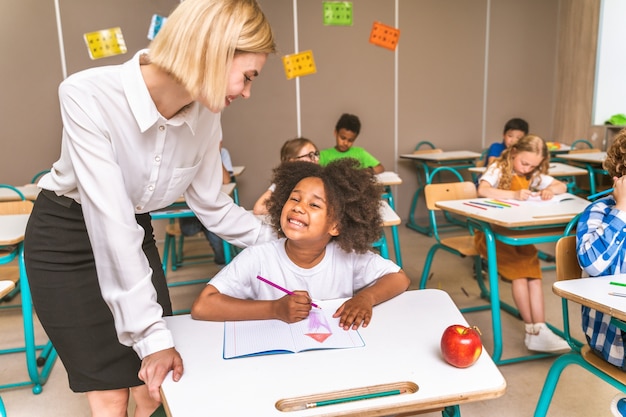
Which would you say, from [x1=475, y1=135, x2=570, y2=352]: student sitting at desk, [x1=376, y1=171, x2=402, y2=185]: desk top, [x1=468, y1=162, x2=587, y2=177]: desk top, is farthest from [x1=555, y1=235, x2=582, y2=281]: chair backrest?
[x1=468, y1=162, x2=587, y2=177]: desk top

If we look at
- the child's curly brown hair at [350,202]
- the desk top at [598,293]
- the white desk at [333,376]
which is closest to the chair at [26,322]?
the child's curly brown hair at [350,202]

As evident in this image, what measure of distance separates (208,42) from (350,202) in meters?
0.72

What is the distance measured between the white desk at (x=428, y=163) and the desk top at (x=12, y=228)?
3.31 m

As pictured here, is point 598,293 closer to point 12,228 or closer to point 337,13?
point 12,228

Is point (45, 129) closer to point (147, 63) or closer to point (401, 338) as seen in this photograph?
point (147, 63)

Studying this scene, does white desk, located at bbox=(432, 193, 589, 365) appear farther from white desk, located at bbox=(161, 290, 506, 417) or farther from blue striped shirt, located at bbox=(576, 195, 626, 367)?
white desk, located at bbox=(161, 290, 506, 417)

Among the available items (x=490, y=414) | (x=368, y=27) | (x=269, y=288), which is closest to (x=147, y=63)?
(x=269, y=288)

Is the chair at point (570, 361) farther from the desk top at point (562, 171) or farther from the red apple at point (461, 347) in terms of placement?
the desk top at point (562, 171)

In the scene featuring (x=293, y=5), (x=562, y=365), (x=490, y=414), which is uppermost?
(x=293, y=5)

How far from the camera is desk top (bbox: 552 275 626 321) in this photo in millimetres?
1109

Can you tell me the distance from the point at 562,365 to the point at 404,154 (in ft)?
12.7

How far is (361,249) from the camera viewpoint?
1403 mm

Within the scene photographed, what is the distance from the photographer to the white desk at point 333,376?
0.78 m

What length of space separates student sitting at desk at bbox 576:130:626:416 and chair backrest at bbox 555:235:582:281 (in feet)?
0.14
